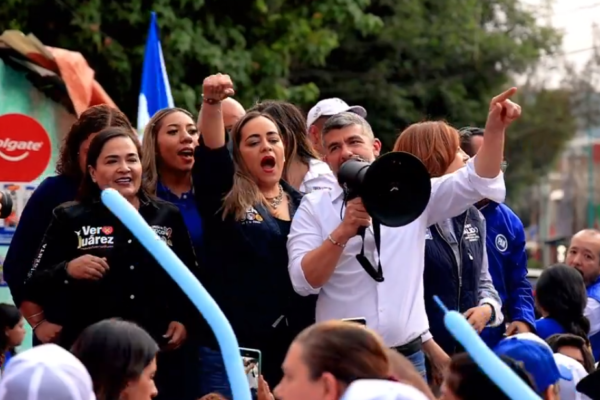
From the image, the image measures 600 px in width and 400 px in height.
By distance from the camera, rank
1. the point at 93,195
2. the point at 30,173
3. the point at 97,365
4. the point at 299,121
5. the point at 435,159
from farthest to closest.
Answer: the point at 30,173
the point at 299,121
the point at 435,159
the point at 93,195
the point at 97,365

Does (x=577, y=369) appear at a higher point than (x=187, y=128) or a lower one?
lower

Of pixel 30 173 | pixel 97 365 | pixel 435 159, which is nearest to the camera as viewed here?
pixel 97 365

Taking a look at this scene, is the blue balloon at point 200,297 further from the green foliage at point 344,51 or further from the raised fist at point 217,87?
the green foliage at point 344,51

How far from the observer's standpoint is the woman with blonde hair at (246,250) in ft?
18.9

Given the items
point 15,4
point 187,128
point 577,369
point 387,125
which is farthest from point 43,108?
point 387,125

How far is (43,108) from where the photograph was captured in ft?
31.8

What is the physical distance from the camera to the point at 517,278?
23.1ft

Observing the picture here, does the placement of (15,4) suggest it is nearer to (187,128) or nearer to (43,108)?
(43,108)

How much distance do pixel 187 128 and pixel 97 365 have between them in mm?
1980

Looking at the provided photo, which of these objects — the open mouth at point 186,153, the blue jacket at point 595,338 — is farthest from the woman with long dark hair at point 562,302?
the open mouth at point 186,153

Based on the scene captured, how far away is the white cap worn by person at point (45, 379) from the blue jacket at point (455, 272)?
257 cm

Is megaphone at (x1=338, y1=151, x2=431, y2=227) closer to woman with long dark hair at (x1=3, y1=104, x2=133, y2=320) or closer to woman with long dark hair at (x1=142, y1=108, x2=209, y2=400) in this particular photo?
woman with long dark hair at (x1=142, y1=108, x2=209, y2=400)

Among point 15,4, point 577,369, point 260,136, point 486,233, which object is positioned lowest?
point 577,369

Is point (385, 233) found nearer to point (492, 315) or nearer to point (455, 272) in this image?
point (455, 272)
